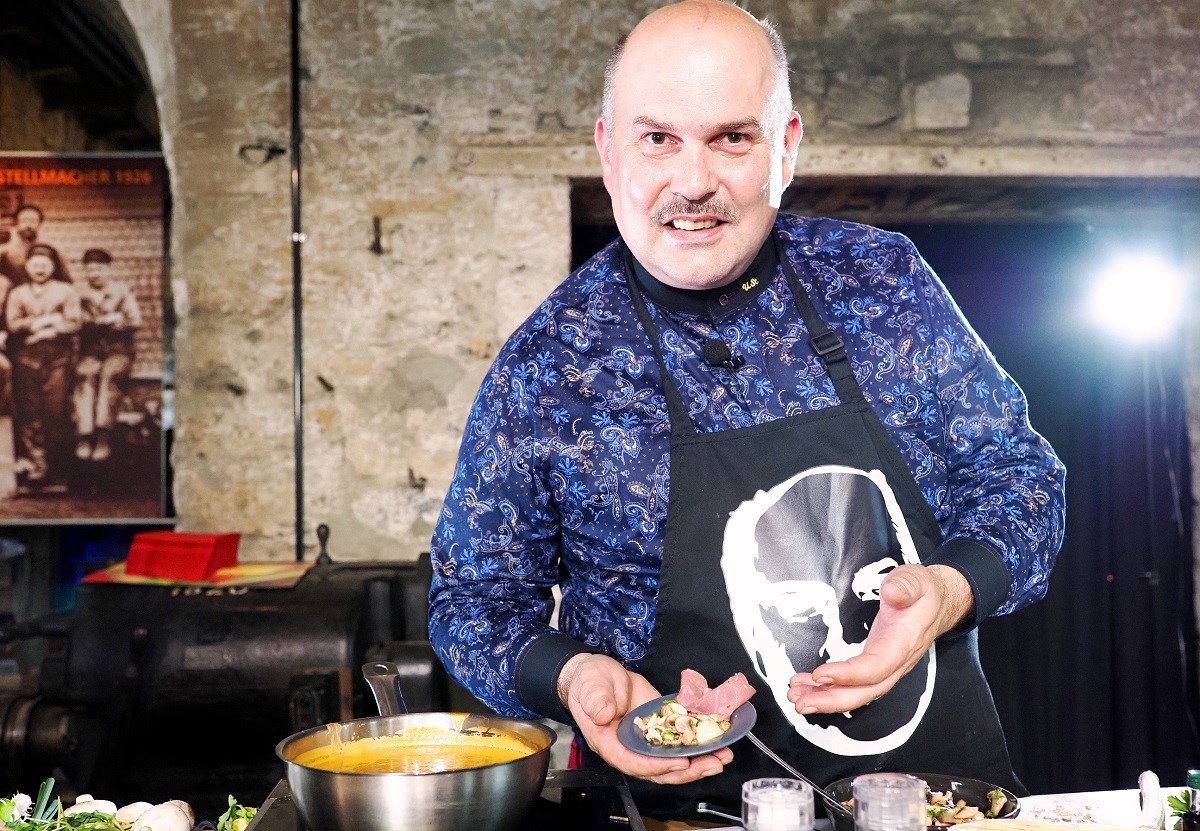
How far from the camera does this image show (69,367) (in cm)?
403

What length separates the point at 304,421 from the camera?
3963 mm

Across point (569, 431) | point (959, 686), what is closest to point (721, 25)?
point (569, 431)

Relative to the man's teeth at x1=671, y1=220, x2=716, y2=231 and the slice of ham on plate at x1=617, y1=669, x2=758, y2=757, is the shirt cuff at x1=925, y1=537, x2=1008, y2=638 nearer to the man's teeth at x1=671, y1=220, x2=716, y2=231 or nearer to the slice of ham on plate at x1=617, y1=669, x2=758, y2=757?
the slice of ham on plate at x1=617, y1=669, x2=758, y2=757

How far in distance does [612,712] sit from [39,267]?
343cm

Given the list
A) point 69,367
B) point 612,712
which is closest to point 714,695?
point 612,712

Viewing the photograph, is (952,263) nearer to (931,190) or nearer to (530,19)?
(931,190)

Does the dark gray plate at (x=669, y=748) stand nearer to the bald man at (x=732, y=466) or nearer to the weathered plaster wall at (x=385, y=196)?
the bald man at (x=732, y=466)

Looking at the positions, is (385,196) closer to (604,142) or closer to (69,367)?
(69,367)

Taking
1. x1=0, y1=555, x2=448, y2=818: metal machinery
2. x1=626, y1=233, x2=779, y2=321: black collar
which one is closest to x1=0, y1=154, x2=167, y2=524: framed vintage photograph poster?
x1=0, y1=555, x2=448, y2=818: metal machinery

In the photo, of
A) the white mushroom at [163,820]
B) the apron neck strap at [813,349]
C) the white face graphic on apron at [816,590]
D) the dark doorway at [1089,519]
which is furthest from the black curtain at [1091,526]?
the white mushroom at [163,820]

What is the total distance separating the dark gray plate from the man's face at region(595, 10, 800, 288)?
75cm

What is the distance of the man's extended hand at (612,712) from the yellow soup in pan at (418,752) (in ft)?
0.45

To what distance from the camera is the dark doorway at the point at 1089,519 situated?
4.82m

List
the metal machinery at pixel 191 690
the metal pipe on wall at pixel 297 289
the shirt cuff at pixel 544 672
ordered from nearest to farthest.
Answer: the shirt cuff at pixel 544 672
the metal machinery at pixel 191 690
the metal pipe on wall at pixel 297 289
